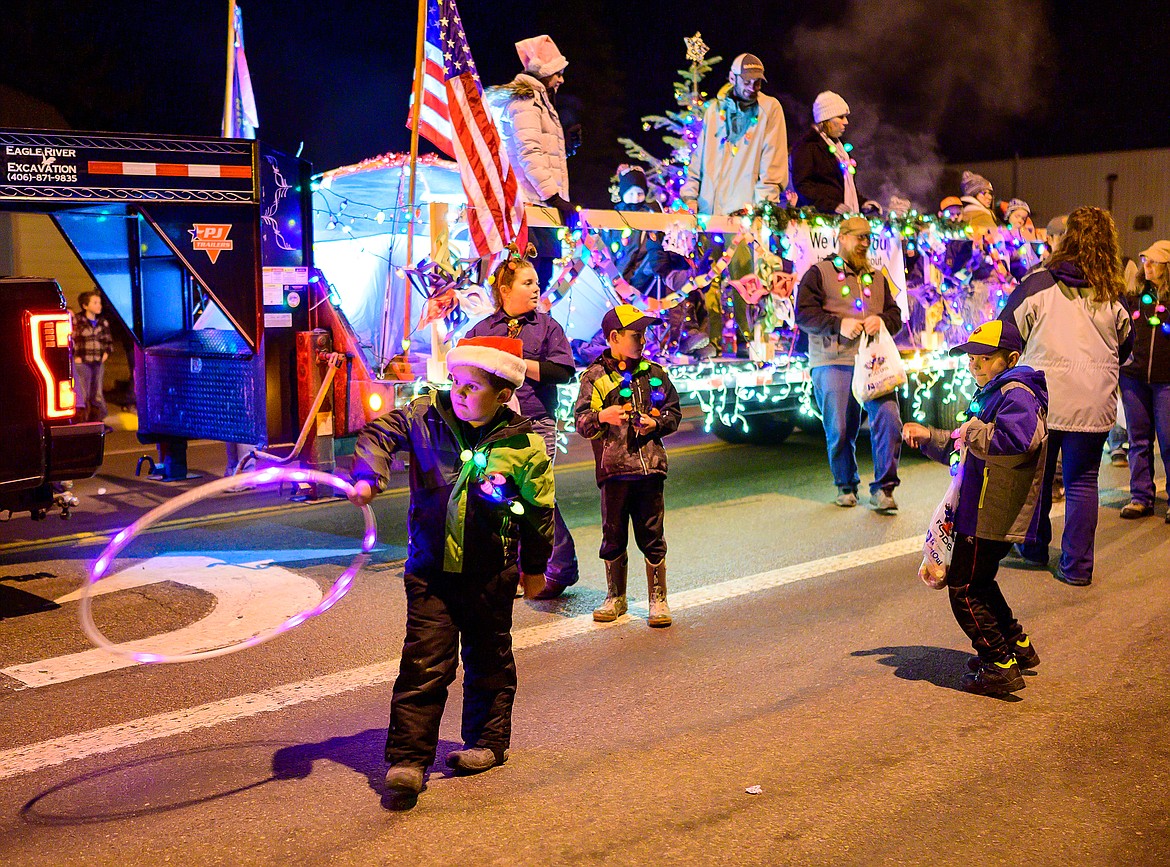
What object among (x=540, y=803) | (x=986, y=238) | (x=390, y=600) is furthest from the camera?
(x=986, y=238)

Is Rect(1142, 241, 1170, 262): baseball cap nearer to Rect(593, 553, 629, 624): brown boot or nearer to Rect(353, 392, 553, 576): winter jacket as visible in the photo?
Rect(593, 553, 629, 624): brown boot

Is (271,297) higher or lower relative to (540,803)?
higher

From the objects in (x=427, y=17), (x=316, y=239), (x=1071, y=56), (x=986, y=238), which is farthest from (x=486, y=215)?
(x=1071, y=56)

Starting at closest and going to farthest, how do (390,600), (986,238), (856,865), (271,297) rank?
(856,865)
(390,600)
(271,297)
(986,238)

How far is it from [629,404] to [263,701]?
91.7 inches

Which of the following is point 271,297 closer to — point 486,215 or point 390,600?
point 486,215

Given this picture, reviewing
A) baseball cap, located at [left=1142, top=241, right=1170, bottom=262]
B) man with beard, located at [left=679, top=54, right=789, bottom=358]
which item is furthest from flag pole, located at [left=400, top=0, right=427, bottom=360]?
baseball cap, located at [left=1142, top=241, right=1170, bottom=262]

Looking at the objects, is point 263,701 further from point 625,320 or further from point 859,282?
point 859,282

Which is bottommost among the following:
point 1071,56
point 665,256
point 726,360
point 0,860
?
point 0,860

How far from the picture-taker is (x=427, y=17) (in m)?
8.51

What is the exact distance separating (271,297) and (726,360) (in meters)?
4.03

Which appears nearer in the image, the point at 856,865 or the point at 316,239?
the point at 856,865

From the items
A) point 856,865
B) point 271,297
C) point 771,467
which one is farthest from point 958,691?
point 771,467

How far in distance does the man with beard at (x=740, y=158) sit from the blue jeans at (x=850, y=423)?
116 cm
